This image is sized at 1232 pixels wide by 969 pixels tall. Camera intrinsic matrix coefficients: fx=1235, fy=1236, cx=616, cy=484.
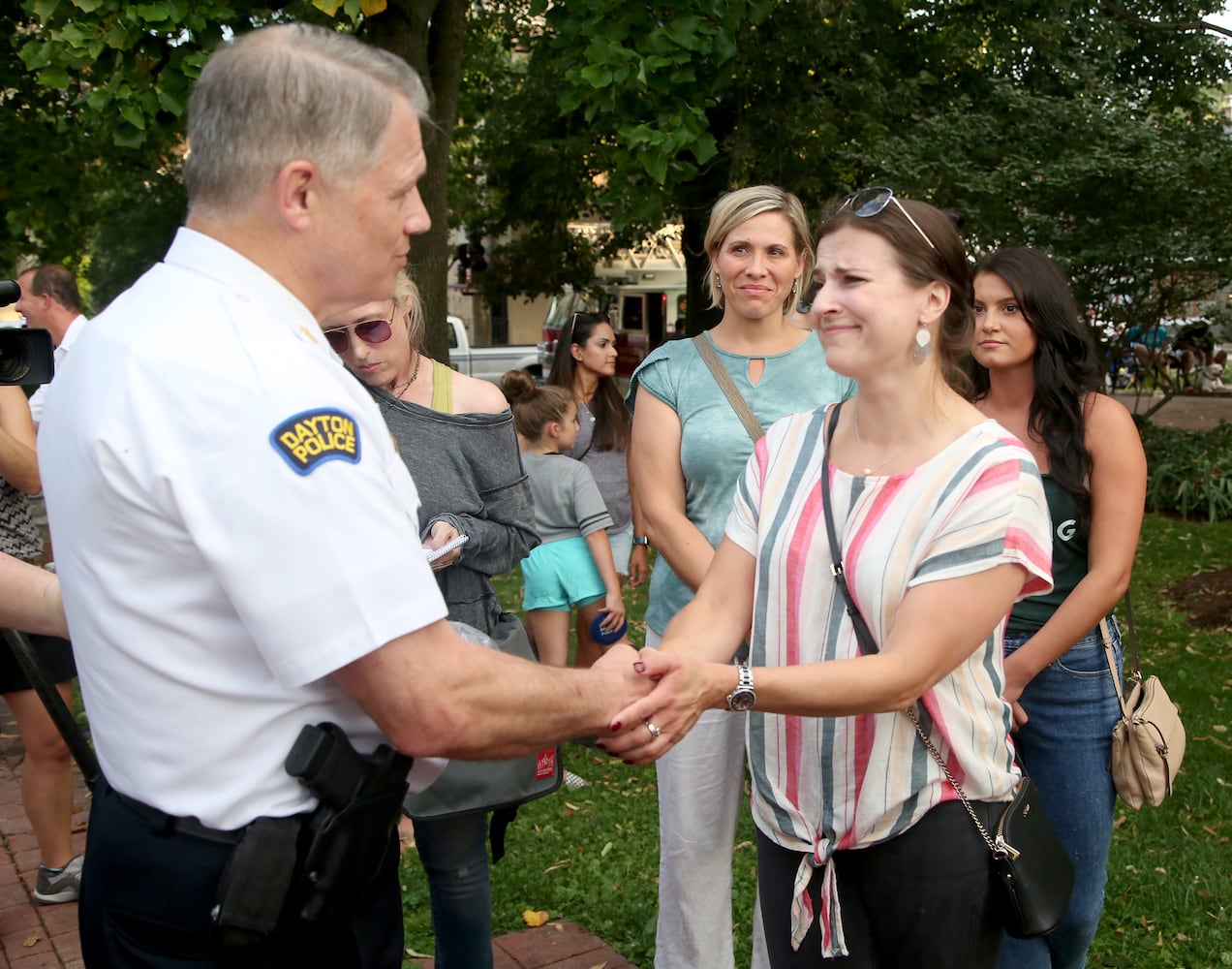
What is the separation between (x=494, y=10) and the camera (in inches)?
674

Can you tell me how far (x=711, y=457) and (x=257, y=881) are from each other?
1969 mm

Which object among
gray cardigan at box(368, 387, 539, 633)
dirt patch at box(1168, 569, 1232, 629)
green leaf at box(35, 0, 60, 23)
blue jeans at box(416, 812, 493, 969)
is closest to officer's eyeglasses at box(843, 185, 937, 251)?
gray cardigan at box(368, 387, 539, 633)

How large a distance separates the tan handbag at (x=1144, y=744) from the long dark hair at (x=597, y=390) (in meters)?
3.90

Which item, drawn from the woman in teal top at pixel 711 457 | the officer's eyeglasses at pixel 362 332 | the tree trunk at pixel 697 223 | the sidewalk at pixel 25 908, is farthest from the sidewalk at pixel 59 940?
the tree trunk at pixel 697 223

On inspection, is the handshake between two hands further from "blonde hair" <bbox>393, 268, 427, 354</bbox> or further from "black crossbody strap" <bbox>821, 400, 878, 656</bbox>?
"blonde hair" <bbox>393, 268, 427, 354</bbox>

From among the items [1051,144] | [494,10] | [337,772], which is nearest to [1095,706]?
[337,772]

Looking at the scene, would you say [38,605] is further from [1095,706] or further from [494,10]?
[494,10]

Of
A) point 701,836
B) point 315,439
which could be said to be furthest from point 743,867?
point 315,439

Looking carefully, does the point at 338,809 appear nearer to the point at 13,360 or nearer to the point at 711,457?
the point at 13,360

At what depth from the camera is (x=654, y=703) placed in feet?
7.57

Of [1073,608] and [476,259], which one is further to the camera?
[476,259]

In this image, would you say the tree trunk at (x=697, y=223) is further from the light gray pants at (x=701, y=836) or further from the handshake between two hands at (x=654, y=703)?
the handshake between two hands at (x=654, y=703)

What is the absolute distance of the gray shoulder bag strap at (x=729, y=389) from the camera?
3.43 meters

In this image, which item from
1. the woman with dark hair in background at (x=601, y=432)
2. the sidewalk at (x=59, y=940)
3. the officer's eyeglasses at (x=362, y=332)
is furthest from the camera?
the woman with dark hair in background at (x=601, y=432)
